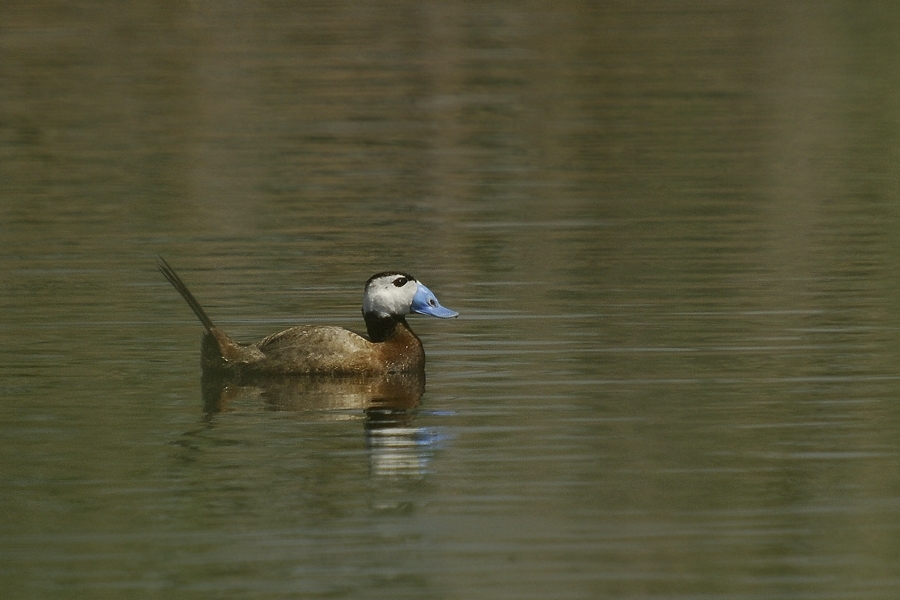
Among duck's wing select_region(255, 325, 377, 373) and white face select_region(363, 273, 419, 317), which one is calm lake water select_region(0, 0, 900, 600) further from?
white face select_region(363, 273, 419, 317)

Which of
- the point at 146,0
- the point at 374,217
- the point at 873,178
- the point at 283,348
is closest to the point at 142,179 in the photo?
the point at 374,217

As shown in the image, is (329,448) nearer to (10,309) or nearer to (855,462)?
(855,462)

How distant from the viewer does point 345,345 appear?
11.7 meters

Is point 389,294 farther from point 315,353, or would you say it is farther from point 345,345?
point 315,353

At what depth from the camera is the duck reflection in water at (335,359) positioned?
1138 cm

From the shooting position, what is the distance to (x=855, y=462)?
30.3 ft

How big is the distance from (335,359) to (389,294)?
1.67ft

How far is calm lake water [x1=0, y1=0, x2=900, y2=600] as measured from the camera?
7.91 m

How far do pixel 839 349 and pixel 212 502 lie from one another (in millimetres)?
4608

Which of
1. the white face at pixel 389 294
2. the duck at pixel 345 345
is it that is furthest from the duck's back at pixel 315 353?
the white face at pixel 389 294

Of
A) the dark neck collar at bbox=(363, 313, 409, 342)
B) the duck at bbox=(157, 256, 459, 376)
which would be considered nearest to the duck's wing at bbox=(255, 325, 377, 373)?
the duck at bbox=(157, 256, 459, 376)

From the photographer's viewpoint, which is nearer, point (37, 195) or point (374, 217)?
point (374, 217)

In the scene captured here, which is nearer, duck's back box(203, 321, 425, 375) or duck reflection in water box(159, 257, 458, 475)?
duck reflection in water box(159, 257, 458, 475)

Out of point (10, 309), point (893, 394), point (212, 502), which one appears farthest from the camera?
point (10, 309)
